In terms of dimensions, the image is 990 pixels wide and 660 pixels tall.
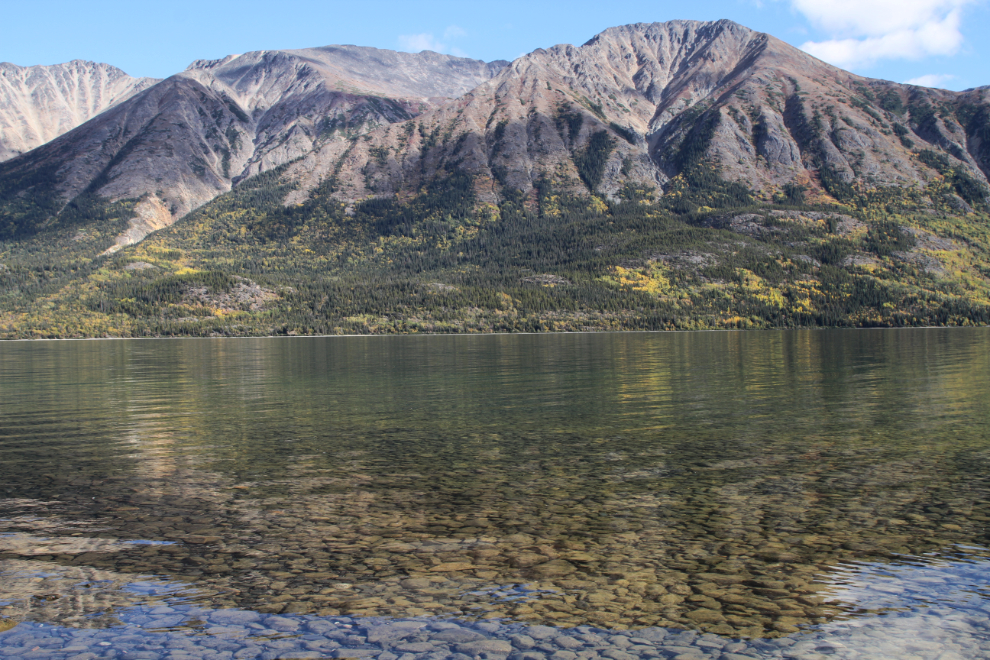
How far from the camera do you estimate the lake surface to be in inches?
541

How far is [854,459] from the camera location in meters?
29.8

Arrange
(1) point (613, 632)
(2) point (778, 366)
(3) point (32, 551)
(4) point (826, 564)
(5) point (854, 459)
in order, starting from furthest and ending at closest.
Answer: (2) point (778, 366), (5) point (854, 459), (3) point (32, 551), (4) point (826, 564), (1) point (613, 632)

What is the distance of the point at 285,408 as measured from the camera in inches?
1997

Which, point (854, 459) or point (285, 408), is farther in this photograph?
point (285, 408)

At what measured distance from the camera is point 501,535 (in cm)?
1983

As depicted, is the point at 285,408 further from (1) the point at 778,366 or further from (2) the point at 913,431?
(1) the point at 778,366

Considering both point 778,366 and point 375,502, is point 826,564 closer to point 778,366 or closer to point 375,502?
point 375,502

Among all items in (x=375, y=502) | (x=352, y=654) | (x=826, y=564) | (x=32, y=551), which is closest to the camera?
(x=352, y=654)

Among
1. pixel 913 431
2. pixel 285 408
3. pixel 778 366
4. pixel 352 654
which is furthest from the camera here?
pixel 778 366

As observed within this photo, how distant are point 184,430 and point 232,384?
104 feet

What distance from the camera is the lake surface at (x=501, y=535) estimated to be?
541 inches

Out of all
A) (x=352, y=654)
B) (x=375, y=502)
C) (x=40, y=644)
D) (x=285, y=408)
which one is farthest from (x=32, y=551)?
(x=285, y=408)

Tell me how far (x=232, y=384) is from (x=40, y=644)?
6018 centimetres

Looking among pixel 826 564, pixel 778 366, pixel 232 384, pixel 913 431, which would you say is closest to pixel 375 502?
pixel 826 564
